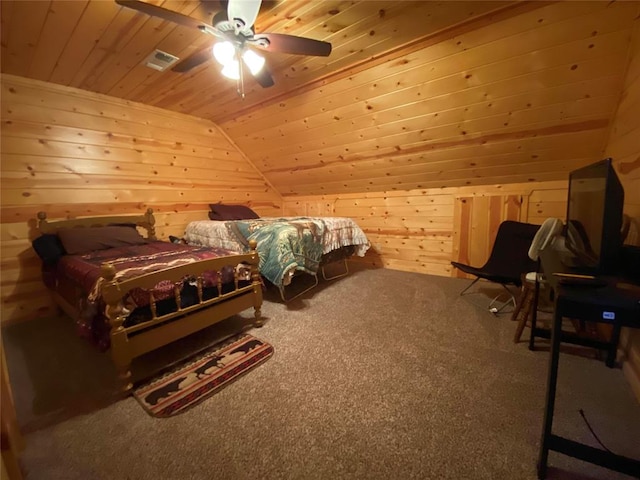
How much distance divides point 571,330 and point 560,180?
155 centimetres

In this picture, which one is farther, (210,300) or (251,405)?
(210,300)

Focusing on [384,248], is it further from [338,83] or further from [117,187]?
[117,187]

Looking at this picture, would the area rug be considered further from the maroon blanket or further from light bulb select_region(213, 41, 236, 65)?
light bulb select_region(213, 41, 236, 65)

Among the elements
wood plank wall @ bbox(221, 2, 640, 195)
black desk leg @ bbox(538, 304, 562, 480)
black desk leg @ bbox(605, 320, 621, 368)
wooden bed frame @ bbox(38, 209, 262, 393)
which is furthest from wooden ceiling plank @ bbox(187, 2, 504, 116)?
black desk leg @ bbox(605, 320, 621, 368)

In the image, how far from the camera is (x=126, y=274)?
5.59 feet

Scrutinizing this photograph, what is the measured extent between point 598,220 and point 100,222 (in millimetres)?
3945

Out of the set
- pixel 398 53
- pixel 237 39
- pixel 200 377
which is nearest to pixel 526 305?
pixel 398 53

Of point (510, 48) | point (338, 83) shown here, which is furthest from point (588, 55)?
point (338, 83)

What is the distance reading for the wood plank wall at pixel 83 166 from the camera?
2.49 m

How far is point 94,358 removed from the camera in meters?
1.89

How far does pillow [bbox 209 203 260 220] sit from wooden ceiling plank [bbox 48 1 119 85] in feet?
6.25

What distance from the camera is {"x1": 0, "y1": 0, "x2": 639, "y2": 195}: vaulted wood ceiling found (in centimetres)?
172

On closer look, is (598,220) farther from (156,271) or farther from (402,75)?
(156,271)

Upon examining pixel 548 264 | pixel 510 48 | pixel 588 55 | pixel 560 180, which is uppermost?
pixel 510 48
